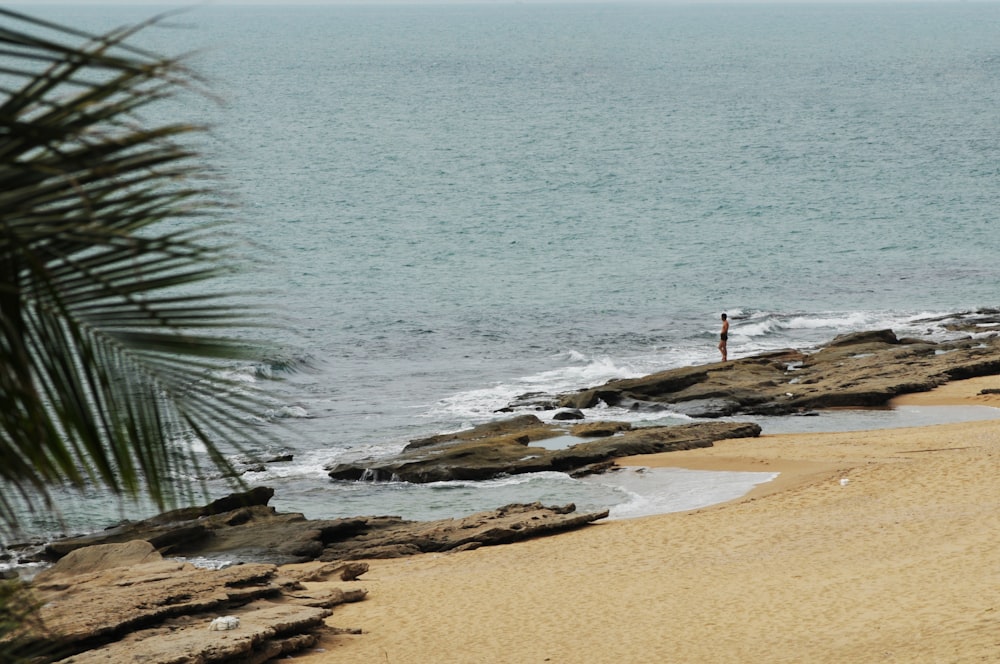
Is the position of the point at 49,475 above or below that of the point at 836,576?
above

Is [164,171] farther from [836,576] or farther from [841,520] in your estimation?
[841,520]

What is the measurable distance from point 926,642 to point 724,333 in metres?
21.0

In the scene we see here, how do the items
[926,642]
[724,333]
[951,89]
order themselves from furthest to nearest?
[951,89] → [724,333] → [926,642]

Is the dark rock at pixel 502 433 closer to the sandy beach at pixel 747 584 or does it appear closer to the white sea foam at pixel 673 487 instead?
the white sea foam at pixel 673 487

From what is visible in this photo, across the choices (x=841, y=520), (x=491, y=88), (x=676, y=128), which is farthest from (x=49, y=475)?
(x=491, y=88)

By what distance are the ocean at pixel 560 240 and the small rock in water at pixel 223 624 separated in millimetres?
4061

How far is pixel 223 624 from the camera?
1330cm

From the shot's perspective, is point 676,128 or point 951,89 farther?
point 951,89

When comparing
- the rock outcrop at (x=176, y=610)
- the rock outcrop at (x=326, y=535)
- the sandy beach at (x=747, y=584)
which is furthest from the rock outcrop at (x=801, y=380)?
the rock outcrop at (x=176, y=610)

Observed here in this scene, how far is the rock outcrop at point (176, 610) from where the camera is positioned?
12.6 metres

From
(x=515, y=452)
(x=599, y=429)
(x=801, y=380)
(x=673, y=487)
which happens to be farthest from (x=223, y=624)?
(x=801, y=380)

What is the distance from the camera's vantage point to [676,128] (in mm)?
92062

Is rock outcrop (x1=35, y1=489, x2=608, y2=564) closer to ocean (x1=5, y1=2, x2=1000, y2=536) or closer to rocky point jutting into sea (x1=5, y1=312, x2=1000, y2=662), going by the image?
rocky point jutting into sea (x1=5, y1=312, x2=1000, y2=662)

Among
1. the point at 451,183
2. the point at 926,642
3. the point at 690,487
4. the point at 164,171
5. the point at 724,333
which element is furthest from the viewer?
the point at 451,183
